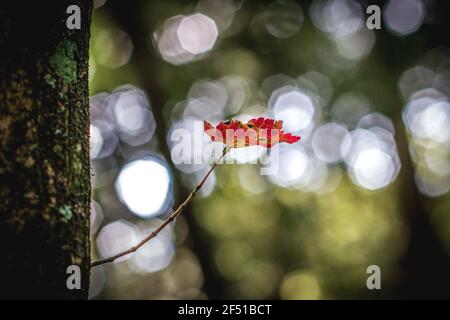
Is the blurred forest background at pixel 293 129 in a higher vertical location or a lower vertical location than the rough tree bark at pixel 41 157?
higher

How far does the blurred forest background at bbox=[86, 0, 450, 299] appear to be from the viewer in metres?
6.79

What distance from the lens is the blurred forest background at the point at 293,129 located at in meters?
6.79

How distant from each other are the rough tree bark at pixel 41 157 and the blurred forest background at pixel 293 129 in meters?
Result: 5.61

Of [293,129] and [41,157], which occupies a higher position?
[293,129]

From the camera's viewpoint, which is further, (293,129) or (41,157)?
(293,129)

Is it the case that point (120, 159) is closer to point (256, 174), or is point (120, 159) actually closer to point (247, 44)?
point (256, 174)

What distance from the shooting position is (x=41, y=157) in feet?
3.29

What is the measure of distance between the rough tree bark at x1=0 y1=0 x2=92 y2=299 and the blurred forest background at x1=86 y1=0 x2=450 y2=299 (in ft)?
18.4

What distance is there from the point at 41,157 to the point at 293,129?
883cm

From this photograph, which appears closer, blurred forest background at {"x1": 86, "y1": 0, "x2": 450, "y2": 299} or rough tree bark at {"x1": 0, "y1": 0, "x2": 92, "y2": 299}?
rough tree bark at {"x1": 0, "y1": 0, "x2": 92, "y2": 299}

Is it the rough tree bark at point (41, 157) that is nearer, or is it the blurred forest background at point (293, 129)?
the rough tree bark at point (41, 157)
